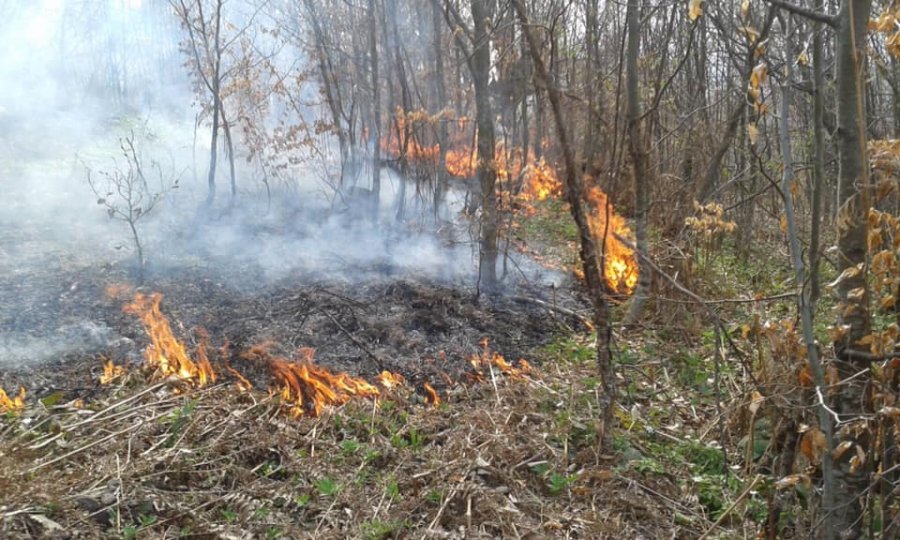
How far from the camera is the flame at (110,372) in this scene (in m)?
5.21

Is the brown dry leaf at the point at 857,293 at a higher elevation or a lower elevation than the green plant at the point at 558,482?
higher

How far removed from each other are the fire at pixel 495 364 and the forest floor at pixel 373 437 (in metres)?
0.04

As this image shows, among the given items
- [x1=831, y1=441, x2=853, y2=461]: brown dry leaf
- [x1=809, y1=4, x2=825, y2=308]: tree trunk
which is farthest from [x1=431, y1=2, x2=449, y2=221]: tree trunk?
[x1=831, y1=441, x2=853, y2=461]: brown dry leaf

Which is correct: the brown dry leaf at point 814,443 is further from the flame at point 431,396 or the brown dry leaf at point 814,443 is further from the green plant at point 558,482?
the flame at point 431,396

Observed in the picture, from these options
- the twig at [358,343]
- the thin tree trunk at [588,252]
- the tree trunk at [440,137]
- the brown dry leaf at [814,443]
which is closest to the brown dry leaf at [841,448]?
the brown dry leaf at [814,443]

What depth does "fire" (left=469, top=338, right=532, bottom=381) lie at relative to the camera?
5.68 m

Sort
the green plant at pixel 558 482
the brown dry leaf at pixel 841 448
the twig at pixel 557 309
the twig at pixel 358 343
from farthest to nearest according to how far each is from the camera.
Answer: the twig at pixel 557 309, the twig at pixel 358 343, the green plant at pixel 558 482, the brown dry leaf at pixel 841 448

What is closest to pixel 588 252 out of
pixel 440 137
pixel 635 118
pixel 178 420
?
pixel 635 118

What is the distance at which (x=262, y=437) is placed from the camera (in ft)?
14.3

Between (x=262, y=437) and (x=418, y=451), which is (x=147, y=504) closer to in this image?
(x=262, y=437)

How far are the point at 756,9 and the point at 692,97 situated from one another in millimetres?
1810

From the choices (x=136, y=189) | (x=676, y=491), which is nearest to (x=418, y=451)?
(x=676, y=491)

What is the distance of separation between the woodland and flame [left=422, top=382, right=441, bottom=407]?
0.9 inches

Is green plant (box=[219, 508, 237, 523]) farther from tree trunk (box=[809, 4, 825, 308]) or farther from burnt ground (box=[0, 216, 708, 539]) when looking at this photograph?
tree trunk (box=[809, 4, 825, 308])
